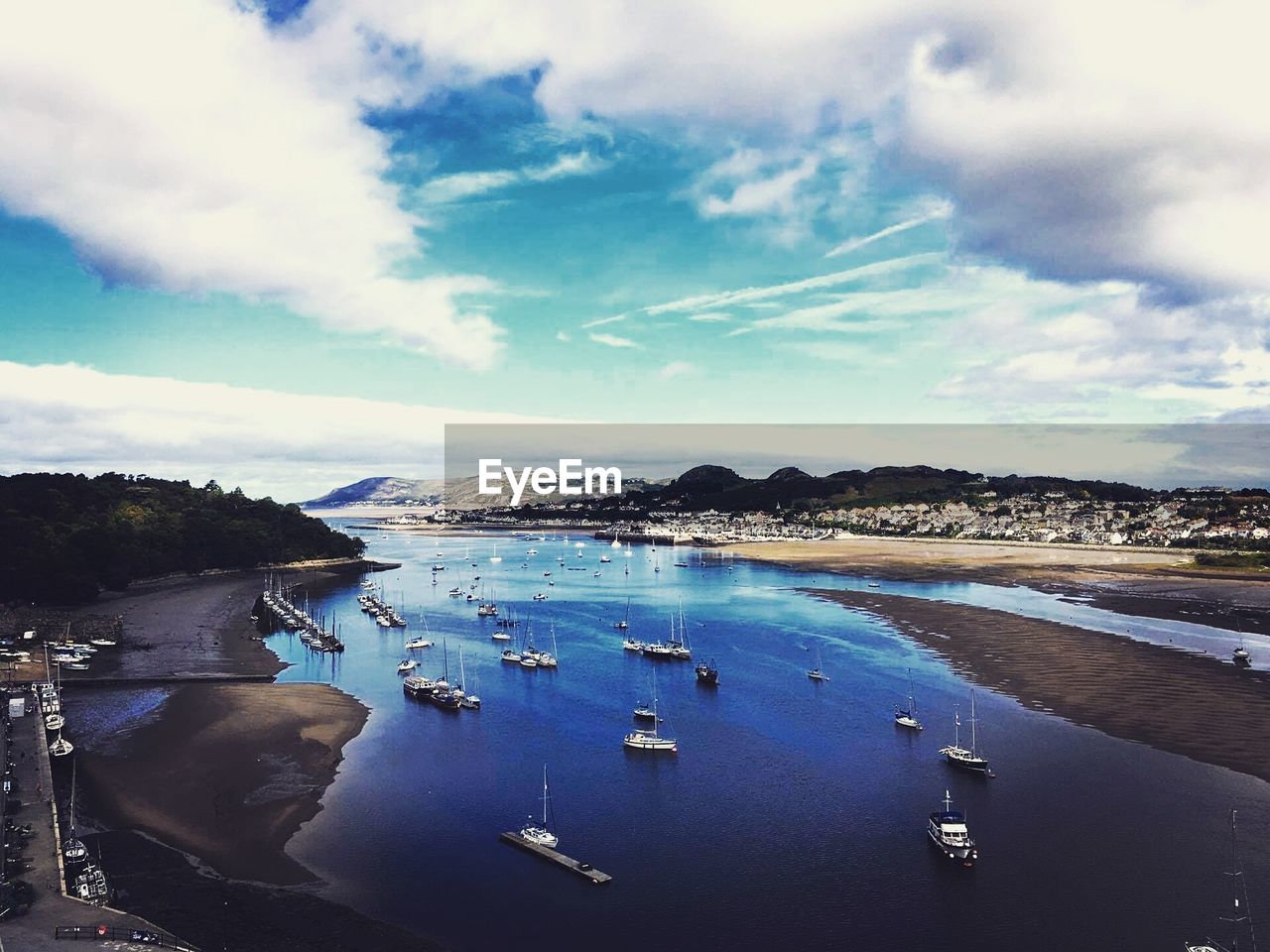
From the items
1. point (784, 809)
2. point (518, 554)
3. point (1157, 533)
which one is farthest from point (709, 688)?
point (1157, 533)

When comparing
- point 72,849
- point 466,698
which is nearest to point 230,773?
point 72,849

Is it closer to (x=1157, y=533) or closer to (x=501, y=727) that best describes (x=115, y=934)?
(x=501, y=727)

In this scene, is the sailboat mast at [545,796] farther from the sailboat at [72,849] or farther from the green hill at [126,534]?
the green hill at [126,534]

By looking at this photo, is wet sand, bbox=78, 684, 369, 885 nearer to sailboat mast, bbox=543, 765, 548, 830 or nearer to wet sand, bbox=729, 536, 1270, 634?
sailboat mast, bbox=543, 765, 548, 830

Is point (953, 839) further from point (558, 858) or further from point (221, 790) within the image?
point (221, 790)

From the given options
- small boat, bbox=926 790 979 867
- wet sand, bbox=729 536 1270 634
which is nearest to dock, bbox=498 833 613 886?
small boat, bbox=926 790 979 867

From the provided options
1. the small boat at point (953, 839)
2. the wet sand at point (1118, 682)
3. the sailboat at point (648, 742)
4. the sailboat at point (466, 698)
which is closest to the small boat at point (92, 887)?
the sailboat at point (648, 742)
